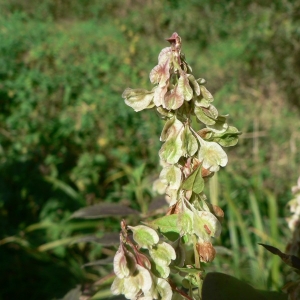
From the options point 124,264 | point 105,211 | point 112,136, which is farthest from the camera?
point 112,136

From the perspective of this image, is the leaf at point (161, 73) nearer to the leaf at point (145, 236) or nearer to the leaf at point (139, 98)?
the leaf at point (139, 98)

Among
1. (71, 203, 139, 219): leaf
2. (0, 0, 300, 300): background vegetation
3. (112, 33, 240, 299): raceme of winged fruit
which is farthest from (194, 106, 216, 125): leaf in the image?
(0, 0, 300, 300): background vegetation

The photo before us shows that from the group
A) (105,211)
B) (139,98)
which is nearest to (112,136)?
(105,211)

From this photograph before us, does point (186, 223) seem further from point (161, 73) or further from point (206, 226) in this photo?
point (161, 73)

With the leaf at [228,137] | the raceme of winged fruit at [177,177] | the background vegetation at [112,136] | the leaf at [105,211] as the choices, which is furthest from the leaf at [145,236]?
the background vegetation at [112,136]

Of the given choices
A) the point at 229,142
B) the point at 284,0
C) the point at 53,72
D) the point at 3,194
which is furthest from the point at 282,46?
the point at 229,142

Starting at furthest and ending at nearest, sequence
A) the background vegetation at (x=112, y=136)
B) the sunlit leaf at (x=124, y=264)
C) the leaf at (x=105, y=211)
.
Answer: the background vegetation at (x=112, y=136) < the leaf at (x=105, y=211) < the sunlit leaf at (x=124, y=264)
